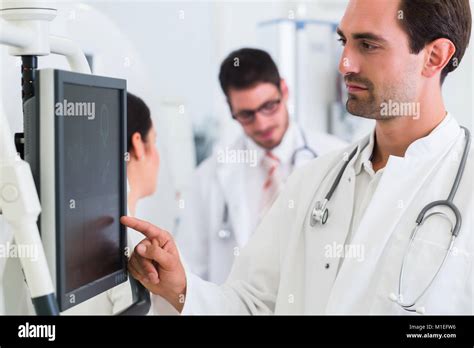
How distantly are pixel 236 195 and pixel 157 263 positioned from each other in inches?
48.0

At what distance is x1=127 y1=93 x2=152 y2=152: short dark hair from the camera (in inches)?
61.6

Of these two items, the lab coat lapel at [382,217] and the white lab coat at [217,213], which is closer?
the lab coat lapel at [382,217]

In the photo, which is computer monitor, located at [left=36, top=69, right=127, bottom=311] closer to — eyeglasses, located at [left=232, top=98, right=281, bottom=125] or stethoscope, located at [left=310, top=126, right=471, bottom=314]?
stethoscope, located at [left=310, top=126, right=471, bottom=314]

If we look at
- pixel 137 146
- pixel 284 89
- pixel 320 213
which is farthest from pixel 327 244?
pixel 284 89

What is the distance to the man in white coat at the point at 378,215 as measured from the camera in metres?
1.04

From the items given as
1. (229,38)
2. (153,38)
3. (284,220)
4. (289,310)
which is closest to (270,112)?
(229,38)

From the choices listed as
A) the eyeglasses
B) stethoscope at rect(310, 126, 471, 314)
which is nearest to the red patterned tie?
the eyeglasses

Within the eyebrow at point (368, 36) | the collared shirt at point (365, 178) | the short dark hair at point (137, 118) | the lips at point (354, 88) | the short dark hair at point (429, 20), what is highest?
the short dark hair at point (429, 20)

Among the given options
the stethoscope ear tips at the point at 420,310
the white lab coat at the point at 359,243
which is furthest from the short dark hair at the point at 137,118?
the stethoscope ear tips at the point at 420,310

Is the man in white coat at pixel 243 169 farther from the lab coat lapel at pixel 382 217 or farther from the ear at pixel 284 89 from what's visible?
the lab coat lapel at pixel 382 217

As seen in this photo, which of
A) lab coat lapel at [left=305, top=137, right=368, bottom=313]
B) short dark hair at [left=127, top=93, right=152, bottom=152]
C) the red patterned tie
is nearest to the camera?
lab coat lapel at [left=305, top=137, right=368, bottom=313]

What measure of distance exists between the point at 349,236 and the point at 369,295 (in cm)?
11

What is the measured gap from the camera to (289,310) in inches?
46.3
